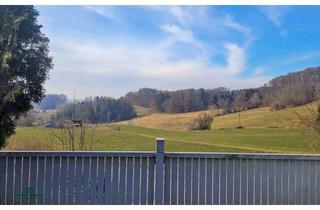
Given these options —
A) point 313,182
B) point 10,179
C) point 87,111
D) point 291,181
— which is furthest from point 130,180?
point 87,111

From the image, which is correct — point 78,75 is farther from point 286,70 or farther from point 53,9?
point 286,70

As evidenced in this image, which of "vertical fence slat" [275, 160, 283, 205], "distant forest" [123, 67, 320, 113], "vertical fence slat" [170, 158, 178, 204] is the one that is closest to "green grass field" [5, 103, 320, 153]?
"distant forest" [123, 67, 320, 113]

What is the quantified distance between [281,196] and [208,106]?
26588 mm

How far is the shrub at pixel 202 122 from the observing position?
3600 centimetres

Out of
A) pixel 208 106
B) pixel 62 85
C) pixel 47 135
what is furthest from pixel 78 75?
pixel 208 106

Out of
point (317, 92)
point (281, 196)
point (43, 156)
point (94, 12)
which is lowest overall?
point (281, 196)

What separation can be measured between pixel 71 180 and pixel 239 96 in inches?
964

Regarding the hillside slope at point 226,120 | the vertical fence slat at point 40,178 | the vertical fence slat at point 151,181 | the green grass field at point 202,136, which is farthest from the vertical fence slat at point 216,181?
the hillside slope at point 226,120

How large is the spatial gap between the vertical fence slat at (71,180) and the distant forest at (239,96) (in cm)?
549

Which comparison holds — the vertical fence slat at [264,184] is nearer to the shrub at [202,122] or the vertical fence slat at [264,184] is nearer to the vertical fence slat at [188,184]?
the vertical fence slat at [188,184]

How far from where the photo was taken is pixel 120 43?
24.6ft

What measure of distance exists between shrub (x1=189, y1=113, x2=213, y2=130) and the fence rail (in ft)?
98.5

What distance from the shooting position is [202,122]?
A: 38.8 metres

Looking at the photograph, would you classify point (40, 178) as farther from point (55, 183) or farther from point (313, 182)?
point (313, 182)
